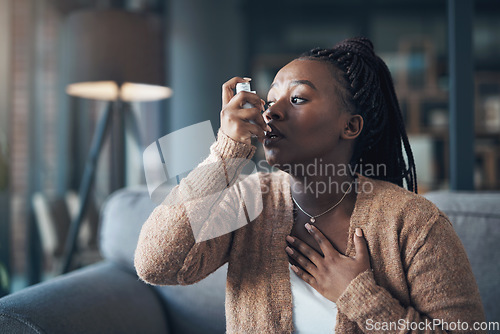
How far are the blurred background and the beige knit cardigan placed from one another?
710 mm

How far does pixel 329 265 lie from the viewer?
0.76 meters

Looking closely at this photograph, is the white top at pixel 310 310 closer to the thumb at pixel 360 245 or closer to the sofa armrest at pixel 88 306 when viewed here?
the thumb at pixel 360 245

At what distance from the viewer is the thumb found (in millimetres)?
757

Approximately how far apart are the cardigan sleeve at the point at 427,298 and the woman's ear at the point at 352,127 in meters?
0.23

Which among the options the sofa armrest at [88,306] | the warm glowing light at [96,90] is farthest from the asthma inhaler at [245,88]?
the warm glowing light at [96,90]

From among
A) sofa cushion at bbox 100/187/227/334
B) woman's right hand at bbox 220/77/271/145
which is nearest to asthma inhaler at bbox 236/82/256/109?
woman's right hand at bbox 220/77/271/145

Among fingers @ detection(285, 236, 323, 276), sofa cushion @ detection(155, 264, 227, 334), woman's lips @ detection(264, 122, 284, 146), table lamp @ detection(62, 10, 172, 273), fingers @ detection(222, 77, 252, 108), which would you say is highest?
table lamp @ detection(62, 10, 172, 273)

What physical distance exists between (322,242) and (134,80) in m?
1.24

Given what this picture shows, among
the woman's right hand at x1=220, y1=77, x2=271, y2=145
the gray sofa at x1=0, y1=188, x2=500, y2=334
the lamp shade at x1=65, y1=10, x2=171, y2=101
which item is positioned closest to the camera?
the woman's right hand at x1=220, y1=77, x2=271, y2=145

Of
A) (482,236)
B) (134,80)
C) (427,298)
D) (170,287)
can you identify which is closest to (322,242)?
(427,298)

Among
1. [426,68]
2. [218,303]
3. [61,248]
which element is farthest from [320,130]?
[426,68]

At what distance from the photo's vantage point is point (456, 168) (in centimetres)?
136

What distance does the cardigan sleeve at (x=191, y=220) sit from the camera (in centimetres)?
71

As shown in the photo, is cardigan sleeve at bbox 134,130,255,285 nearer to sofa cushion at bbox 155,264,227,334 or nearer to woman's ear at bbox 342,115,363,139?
woman's ear at bbox 342,115,363,139
